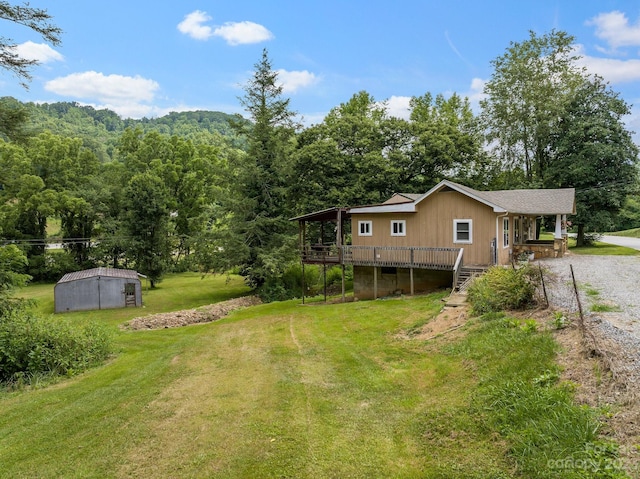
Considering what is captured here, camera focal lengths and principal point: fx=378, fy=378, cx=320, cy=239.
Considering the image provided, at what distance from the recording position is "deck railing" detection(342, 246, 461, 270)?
15938 mm

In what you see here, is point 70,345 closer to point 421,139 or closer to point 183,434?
point 183,434

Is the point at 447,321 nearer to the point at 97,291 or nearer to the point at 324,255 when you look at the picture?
the point at 324,255

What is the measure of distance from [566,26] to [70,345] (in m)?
39.5

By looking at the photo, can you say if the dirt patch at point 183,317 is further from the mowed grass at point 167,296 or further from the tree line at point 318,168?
the tree line at point 318,168

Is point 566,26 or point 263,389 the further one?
point 566,26

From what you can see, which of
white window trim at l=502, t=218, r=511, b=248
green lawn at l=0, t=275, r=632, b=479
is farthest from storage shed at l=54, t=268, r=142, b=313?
white window trim at l=502, t=218, r=511, b=248

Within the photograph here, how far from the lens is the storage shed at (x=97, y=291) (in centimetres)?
2280

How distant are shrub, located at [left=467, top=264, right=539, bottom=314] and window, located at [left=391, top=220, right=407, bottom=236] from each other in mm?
8313

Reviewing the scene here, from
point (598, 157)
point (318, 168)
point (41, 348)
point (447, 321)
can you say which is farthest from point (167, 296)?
point (598, 157)

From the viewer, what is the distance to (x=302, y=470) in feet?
13.4

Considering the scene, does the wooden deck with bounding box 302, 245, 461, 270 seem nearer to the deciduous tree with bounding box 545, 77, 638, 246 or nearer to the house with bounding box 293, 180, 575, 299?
the house with bounding box 293, 180, 575, 299

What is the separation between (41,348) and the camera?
29.2 feet

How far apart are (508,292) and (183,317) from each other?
50.5 feet

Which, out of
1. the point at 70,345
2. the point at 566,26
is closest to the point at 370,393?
the point at 70,345
